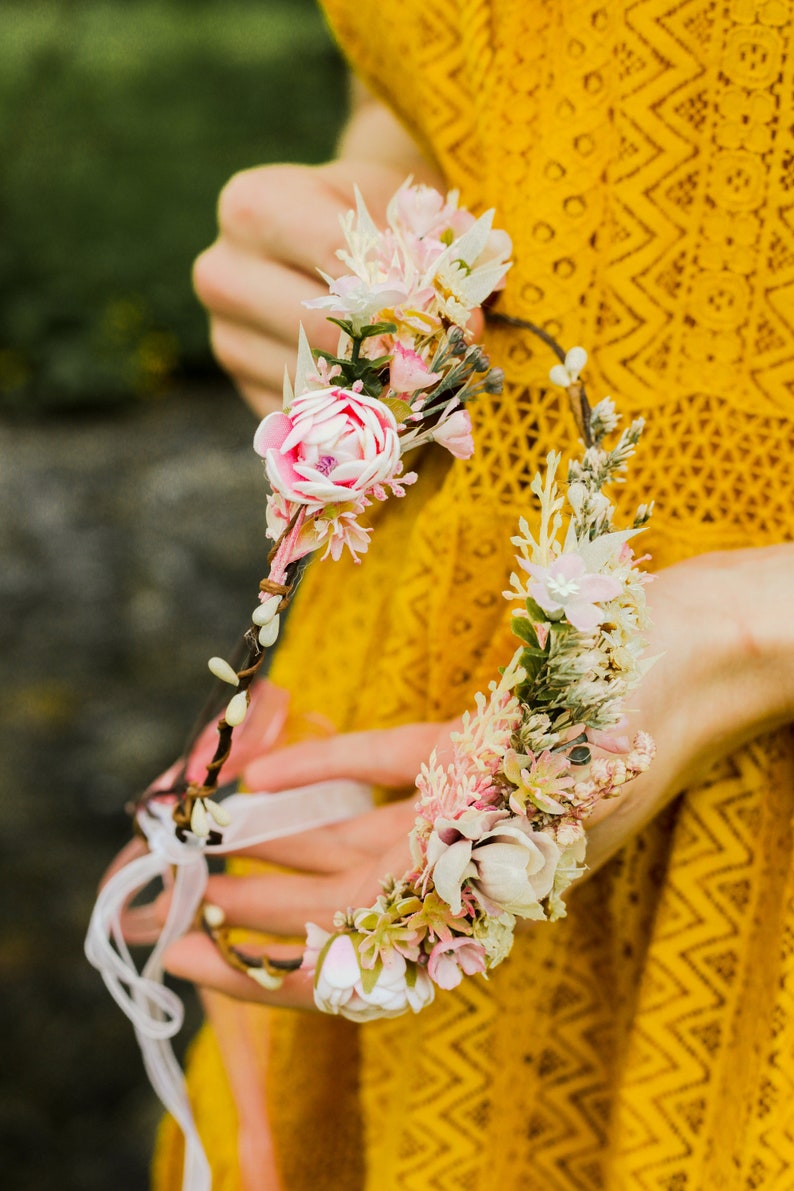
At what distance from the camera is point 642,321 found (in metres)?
0.75

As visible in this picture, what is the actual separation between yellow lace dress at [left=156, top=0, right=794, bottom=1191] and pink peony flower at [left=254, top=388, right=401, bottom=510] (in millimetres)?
292

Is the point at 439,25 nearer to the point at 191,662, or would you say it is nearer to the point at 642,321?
the point at 642,321

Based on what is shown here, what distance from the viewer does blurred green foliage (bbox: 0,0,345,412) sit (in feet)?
16.3

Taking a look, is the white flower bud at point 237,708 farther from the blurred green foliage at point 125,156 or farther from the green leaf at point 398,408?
the blurred green foliage at point 125,156

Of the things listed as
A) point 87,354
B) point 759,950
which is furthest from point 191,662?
point 759,950

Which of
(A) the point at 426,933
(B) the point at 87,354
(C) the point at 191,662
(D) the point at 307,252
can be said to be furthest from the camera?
(B) the point at 87,354

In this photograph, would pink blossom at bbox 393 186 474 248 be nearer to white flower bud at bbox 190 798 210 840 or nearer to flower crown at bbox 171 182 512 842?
flower crown at bbox 171 182 512 842

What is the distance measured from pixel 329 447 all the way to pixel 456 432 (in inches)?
3.3

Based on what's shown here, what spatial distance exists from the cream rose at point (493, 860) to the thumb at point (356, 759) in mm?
195

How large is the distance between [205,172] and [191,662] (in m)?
2.73

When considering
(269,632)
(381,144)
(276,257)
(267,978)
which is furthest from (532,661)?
(381,144)

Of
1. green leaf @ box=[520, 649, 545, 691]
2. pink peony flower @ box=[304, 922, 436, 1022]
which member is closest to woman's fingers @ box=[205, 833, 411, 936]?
pink peony flower @ box=[304, 922, 436, 1022]

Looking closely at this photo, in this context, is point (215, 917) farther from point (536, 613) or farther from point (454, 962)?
point (536, 613)

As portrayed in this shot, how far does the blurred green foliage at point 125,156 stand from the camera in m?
4.98
